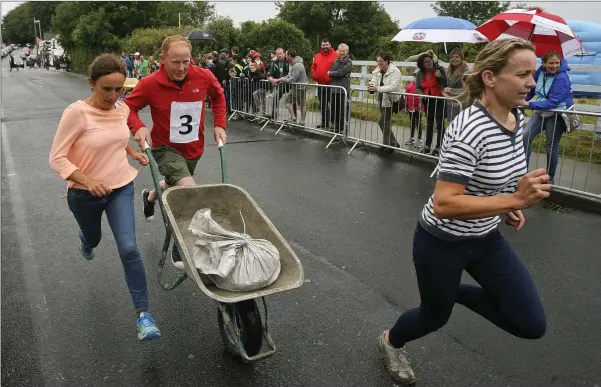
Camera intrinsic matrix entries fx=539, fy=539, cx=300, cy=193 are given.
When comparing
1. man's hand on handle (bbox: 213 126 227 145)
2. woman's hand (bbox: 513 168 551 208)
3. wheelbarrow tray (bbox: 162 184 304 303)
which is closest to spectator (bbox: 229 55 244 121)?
man's hand on handle (bbox: 213 126 227 145)

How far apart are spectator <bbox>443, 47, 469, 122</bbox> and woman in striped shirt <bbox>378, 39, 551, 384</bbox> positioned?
6208 mm

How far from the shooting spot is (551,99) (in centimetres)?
725

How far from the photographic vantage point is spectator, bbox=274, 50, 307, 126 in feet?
41.1

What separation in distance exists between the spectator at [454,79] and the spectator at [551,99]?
1442 mm

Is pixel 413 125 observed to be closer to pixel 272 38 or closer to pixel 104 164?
pixel 104 164

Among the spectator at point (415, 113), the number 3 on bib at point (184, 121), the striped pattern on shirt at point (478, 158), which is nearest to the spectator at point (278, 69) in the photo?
the spectator at point (415, 113)

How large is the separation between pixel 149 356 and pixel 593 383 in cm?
268

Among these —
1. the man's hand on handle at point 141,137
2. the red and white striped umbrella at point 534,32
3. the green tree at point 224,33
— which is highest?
the green tree at point 224,33

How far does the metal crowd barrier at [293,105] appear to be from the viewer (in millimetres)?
11219

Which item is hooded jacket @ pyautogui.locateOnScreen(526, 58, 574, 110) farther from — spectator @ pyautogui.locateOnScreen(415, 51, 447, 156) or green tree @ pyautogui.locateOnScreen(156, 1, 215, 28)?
green tree @ pyautogui.locateOnScreen(156, 1, 215, 28)

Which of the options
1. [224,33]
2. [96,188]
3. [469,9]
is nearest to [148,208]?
[96,188]

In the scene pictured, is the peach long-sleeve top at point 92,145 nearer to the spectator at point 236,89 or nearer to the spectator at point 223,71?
the spectator at point 236,89

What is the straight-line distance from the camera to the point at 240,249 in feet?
10.1

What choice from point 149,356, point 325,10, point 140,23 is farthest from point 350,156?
point 325,10
